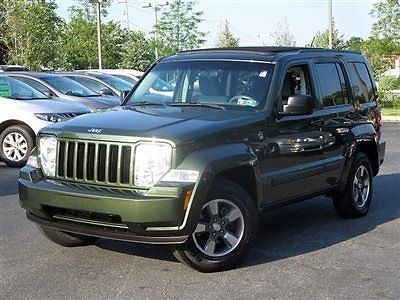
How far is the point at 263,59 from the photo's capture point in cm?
591

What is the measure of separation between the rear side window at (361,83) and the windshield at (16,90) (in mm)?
6529

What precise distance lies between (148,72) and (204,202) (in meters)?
2.30

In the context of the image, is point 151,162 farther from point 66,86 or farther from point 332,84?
point 66,86

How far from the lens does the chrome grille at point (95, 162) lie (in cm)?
471

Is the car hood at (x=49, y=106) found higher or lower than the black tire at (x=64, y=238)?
higher

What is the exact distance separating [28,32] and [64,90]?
1750 centimetres

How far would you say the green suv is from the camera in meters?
4.63

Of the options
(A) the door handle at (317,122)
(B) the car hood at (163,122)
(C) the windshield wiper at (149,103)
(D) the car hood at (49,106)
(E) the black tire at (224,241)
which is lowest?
(E) the black tire at (224,241)

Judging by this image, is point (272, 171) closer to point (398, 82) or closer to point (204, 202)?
point (204, 202)

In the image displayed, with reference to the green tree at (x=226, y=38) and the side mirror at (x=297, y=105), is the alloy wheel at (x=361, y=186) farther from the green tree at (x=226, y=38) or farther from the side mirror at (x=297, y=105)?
the green tree at (x=226, y=38)

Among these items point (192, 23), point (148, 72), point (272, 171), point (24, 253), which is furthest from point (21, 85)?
point (192, 23)

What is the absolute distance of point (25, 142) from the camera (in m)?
10.8

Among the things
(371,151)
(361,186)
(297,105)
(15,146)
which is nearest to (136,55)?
(15,146)

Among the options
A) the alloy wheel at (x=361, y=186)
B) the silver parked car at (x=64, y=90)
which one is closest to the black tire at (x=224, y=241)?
the alloy wheel at (x=361, y=186)
